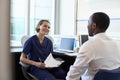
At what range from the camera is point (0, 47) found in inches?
17.0

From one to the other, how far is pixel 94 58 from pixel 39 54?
47.9 inches

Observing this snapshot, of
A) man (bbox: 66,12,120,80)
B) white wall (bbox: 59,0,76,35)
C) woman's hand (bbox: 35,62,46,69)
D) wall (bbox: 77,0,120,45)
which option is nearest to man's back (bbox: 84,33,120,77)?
man (bbox: 66,12,120,80)

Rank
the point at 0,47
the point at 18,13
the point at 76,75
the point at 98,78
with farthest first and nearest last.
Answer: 1. the point at 18,13
2. the point at 76,75
3. the point at 98,78
4. the point at 0,47

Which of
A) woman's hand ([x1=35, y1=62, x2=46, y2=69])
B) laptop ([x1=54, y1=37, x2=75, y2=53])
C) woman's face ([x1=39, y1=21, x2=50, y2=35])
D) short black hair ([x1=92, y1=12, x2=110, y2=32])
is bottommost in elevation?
woman's hand ([x1=35, y1=62, x2=46, y2=69])

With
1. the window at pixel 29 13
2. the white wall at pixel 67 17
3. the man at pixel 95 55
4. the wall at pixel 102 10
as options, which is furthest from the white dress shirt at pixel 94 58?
the window at pixel 29 13

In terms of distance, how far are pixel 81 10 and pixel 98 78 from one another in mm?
2489

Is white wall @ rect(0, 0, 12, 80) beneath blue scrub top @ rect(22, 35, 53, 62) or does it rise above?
above

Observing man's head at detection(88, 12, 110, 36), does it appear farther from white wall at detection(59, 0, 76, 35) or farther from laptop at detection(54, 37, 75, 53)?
white wall at detection(59, 0, 76, 35)

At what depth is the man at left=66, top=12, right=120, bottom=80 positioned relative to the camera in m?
1.57

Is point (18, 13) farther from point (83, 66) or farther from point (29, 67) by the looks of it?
point (83, 66)

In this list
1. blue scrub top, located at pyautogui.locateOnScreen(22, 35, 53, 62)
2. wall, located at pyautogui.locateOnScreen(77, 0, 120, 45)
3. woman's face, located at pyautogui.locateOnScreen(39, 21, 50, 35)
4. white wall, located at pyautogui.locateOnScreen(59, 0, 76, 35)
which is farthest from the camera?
white wall, located at pyautogui.locateOnScreen(59, 0, 76, 35)

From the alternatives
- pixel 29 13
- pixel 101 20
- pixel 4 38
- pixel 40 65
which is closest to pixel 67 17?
pixel 29 13

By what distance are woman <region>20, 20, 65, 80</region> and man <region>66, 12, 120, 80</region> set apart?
0.92 meters

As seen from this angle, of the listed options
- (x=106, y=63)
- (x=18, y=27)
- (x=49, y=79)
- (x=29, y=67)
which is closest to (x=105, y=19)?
(x=106, y=63)
